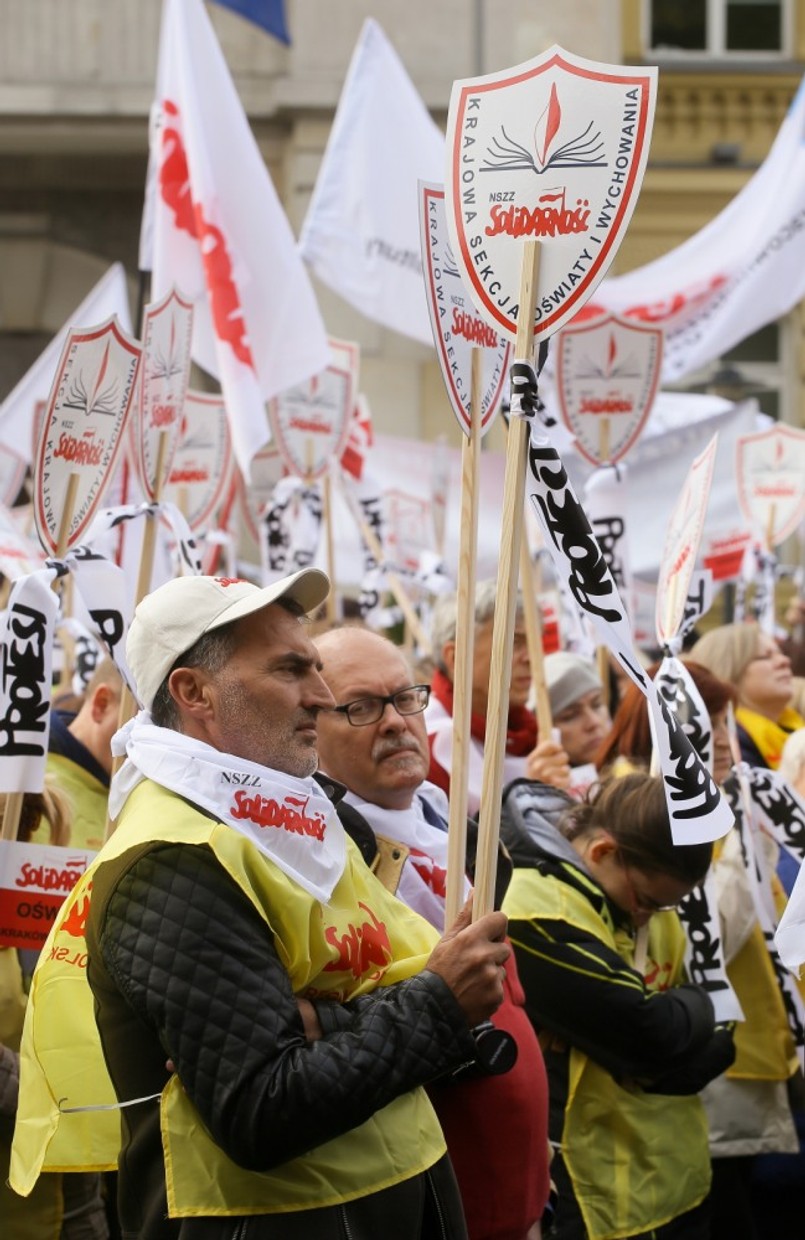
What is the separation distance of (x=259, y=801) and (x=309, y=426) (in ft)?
16.1

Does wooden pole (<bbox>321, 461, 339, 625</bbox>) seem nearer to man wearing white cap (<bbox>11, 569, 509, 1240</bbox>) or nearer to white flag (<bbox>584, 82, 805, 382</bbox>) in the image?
white flag (<bbox>584, 82, 805, 382</bbox>)

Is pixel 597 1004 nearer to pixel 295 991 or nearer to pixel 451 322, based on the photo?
pixel 295 991

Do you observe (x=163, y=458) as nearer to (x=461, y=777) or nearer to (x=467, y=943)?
(x=461, y=777)

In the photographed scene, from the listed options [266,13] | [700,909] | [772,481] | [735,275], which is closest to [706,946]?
[700,909]

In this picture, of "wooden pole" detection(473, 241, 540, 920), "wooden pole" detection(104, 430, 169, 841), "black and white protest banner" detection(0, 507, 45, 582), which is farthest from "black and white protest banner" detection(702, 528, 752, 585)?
"wooden pole" detection(473, 241, 540, 920)

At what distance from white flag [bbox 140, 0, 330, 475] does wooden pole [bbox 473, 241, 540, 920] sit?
11.2ft

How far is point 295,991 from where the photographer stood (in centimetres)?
259

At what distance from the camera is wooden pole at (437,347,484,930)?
2959 mm

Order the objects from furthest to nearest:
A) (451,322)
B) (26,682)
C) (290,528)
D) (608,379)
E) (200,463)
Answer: (290,528) < (200,463) < (608,379) < (26,682) < (451,322)

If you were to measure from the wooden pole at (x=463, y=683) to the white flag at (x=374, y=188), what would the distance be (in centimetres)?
481

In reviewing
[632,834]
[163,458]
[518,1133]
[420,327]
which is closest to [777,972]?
[632,834]

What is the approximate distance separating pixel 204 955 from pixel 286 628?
0.55 m

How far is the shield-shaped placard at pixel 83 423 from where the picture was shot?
4090 millimetres

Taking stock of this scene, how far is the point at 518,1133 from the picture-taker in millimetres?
3102
